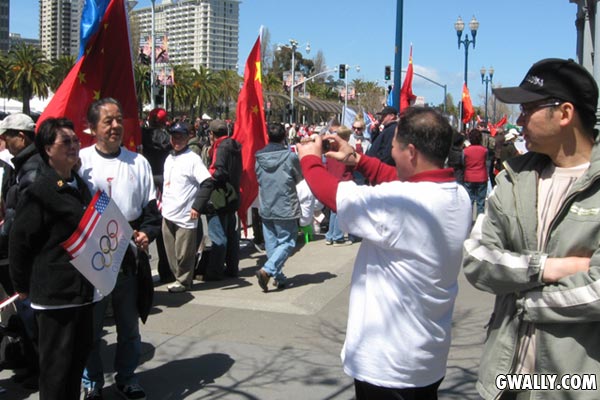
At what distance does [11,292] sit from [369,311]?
350 centimetres

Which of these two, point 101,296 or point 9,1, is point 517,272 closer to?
point 101,296

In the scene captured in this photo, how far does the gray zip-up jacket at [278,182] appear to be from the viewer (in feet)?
24.4

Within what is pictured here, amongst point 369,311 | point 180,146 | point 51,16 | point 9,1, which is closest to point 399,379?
point 369,311

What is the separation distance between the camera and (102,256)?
364cm

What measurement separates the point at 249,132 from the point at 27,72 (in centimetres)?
4969

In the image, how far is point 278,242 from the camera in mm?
7512

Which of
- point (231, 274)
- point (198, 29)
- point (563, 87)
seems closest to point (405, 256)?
point (563, 87)

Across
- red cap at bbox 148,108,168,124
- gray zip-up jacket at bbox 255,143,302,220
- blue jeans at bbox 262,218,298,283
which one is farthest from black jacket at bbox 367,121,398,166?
red cap at bbox 148,108,168,124

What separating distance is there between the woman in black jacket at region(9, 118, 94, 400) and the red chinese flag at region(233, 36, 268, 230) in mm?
5148

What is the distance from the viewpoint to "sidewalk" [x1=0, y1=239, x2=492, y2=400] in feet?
15.0

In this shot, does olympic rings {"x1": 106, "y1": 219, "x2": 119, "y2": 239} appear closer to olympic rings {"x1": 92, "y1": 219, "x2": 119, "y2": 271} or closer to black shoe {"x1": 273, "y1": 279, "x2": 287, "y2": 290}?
olympic rings {"x1": 92, "y1": 219, "x2": 119, "y2": 271}

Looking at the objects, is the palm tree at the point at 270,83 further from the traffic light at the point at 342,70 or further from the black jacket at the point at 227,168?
the black jacket at the point at 227,168

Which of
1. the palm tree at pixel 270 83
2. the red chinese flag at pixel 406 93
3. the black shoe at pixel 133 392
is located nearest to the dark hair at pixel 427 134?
the black shoe at pixel 133 392

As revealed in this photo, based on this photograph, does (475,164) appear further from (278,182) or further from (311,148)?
(311,148)
